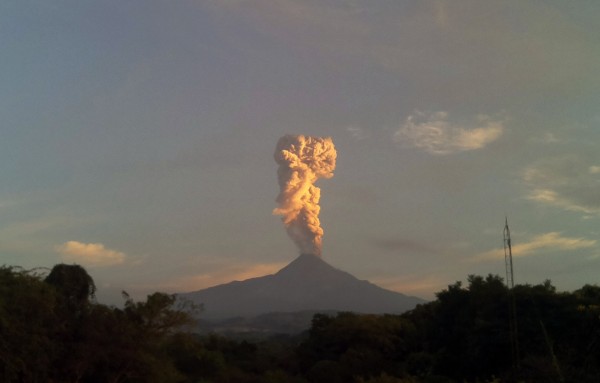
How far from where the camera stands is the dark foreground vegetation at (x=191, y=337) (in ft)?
82.5

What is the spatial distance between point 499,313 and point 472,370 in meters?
3.07

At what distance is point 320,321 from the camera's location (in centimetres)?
5119

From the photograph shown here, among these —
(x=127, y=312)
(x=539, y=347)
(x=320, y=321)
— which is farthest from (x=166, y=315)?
(x=320, y=321)

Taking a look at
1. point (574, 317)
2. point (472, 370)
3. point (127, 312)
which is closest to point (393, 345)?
point (472, 370)

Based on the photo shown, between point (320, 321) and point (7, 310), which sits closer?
point (7, 310)

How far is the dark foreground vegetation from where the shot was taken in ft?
82.5

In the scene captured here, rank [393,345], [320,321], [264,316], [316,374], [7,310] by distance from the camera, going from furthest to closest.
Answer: [264,316] < [320,321] < [393,345] < [316,374] < [7,310]

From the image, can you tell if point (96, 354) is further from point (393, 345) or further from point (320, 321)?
point (320, 321)

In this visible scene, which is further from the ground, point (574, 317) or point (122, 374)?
point (574, 317)

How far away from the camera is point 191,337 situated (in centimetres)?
3353

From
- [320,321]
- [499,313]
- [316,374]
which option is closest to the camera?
[499,313]

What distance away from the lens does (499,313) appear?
30.0 metres

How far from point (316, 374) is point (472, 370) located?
1048 centimetres

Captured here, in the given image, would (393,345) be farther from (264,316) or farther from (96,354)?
(264,316)
